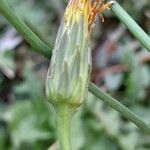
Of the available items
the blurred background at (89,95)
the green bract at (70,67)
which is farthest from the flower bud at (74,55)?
the blurred background at (89,95)

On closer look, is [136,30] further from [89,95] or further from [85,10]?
[89,95]

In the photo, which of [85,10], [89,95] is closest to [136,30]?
[85,10]

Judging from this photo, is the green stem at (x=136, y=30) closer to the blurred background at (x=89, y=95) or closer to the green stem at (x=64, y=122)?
the green stem at (x=64, y=122)

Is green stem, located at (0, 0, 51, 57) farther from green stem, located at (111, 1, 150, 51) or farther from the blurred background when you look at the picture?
the blurred background

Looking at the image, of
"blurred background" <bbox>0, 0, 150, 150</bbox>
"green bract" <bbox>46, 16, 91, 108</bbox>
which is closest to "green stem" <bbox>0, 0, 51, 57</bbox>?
"green bract" <bbox>46, 16, 91, 108</bbox>

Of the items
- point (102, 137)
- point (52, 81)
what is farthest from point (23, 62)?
point (52, 81)

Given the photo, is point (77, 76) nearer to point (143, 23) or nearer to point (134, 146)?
point (134, 146)
